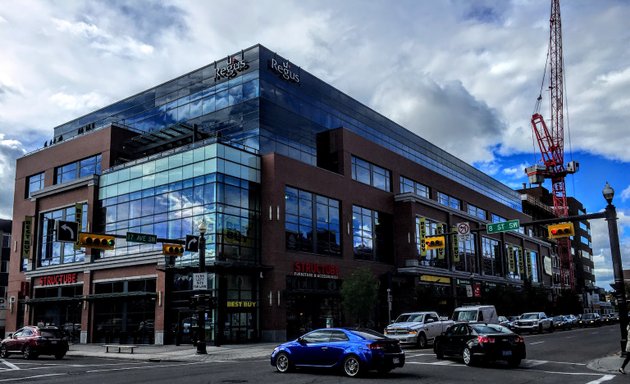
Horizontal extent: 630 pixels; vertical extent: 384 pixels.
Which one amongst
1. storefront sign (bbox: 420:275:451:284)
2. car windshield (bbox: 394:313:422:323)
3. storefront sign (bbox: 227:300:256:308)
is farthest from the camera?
storefront sign (bbox: 420:275:451:284)

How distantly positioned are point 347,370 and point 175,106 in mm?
38504

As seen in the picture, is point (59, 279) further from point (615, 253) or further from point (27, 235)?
point (615, 253)

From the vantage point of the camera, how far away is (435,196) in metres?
63.2

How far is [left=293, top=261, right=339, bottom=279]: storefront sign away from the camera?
1623 inches

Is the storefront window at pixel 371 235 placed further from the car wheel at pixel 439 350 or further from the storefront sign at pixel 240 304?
the car wheel at pixel 439 350

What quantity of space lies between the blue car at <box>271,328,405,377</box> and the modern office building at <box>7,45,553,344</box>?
1203cm

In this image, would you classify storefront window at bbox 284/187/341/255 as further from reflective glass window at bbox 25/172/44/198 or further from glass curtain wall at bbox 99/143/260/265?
reflective glass window at bbox 25/172/44/198

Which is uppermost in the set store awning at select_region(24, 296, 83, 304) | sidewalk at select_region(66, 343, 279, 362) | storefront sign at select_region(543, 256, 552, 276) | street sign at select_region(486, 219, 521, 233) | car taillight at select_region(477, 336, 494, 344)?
storefront sign at select_region(543, 256, 552, 276)

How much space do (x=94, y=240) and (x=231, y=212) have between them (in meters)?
11.3

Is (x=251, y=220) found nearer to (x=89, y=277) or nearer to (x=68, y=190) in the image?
(x=89, y=277)

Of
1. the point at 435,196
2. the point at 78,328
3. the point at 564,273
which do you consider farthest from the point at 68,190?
the point at 564,273

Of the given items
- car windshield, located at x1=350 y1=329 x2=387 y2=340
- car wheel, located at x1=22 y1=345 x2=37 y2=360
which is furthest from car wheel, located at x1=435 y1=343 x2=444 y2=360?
car wheel, located at x1=22 y1=345 x2=37 y2=360

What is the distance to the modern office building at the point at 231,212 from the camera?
38.7m

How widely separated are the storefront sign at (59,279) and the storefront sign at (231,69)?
64.9 feet
